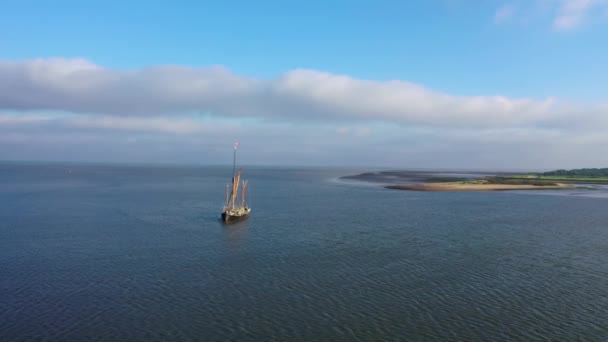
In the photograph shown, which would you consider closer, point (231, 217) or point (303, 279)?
point (303, 279)

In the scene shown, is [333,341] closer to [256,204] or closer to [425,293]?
[425,293]

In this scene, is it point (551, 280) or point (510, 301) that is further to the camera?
point (551, 280)

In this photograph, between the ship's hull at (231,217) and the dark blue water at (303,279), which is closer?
the dark blue water at (303,279)

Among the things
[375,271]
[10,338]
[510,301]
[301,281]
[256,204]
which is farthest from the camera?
[256,204]

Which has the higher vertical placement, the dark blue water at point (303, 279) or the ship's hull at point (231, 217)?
the ship's hull at point (231, 217)

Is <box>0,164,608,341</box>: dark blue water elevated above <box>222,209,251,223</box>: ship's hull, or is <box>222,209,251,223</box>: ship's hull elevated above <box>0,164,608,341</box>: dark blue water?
<box>222,209,251,223</box>: ship's hull

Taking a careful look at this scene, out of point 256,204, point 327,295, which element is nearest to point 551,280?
point 327,295

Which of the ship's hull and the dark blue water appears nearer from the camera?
the dark blue water

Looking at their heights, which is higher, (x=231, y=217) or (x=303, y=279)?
(x=231, y=217)
